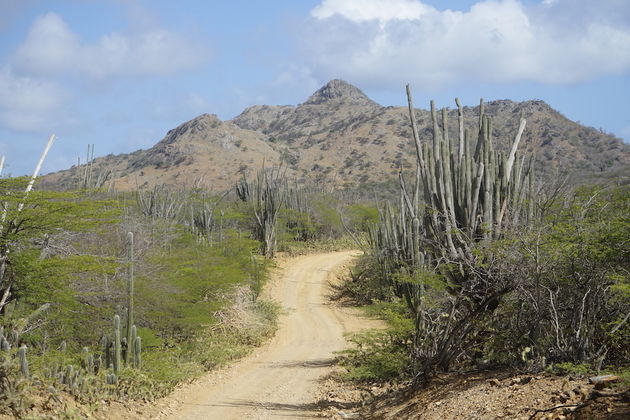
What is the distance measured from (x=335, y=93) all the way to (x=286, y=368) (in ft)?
317

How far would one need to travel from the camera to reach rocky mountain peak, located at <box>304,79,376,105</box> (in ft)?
347

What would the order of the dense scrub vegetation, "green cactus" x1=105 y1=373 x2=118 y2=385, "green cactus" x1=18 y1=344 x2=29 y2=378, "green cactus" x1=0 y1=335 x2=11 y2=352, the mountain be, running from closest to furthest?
1. "green cactus" x1=18 y1=344 x2=29 y2=378
2. "green cactus" x1=0 y1=335 x2=11 y2=352
3. the dense scrub vegetation
4. "green cactus" x1=105 y1=373 x2=118 y2=385
5. the mountain

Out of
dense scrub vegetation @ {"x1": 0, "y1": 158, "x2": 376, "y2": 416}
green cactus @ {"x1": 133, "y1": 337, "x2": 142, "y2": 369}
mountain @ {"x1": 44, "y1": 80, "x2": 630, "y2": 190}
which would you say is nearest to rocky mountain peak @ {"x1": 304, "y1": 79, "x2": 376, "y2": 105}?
mountain @ {"x1": 44, "y1": 80, "x2": 630, "y2": 190}

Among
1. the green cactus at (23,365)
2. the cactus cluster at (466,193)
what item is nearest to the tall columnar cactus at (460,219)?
the cactus cluster at (466,193)

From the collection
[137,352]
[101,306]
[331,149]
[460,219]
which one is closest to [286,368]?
[137,352]

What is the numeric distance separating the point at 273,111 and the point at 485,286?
107562 mm

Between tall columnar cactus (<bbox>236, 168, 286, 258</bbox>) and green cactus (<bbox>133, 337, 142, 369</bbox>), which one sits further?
tall columnar cactus (<bbox>236, 168, 286, 258</bbox>)

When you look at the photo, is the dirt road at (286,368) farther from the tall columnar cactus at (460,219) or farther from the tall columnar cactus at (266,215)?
the tall columnar cactus at (266,215)

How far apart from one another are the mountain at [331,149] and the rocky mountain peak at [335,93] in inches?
609

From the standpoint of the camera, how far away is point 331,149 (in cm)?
7550

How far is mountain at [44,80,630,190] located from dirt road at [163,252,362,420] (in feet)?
101

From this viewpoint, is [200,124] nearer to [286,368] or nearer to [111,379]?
[286,368]

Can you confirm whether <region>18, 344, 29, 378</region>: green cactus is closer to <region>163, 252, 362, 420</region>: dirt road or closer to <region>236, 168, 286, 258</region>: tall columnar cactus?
<region>163, 252, 362, 420</region>: dirt road

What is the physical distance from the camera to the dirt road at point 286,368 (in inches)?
369
